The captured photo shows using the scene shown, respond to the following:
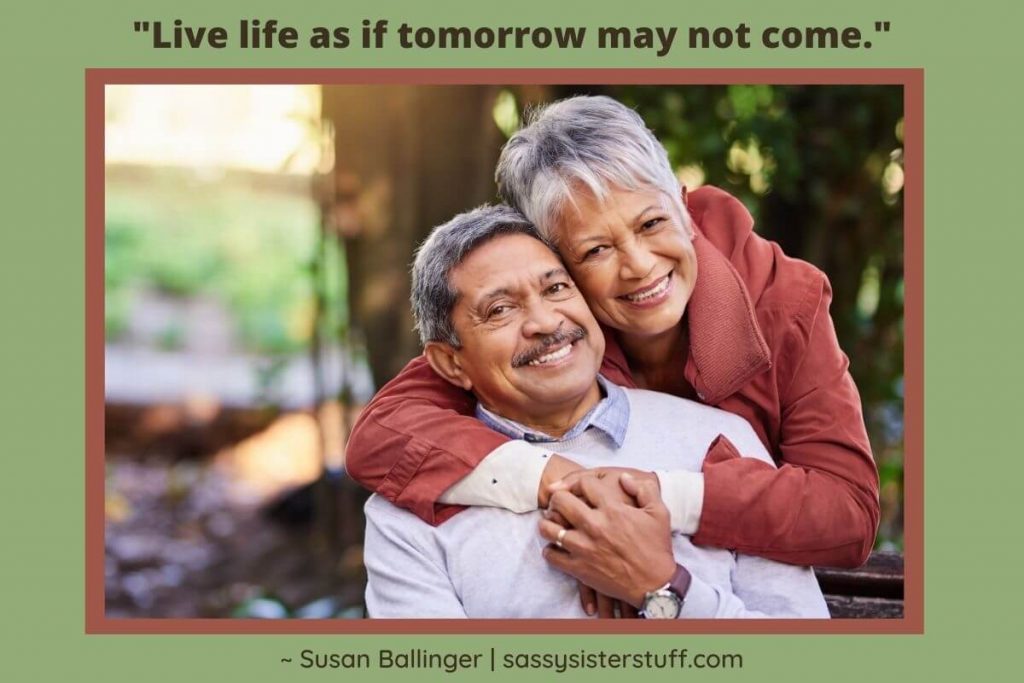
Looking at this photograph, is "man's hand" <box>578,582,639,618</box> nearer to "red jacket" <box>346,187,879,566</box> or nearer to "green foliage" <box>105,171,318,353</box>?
"red jacket" <box>346,187,879,566</box>

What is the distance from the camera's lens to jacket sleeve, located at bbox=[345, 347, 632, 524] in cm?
282

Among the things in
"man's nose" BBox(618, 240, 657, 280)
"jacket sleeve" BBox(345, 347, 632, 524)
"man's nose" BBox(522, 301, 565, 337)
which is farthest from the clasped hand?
"man's nose" BBox(618, 240, 657, 280)

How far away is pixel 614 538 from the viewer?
268 centimetres

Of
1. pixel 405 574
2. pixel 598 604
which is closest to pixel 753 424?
pixel 598 604

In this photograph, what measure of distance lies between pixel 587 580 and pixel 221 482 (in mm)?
5797

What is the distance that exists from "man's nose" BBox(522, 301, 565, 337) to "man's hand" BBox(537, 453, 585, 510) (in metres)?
0.31

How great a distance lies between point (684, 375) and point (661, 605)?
2.14 ft

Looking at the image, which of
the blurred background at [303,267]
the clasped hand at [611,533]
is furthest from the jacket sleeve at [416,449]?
the blurred background at [303,267]

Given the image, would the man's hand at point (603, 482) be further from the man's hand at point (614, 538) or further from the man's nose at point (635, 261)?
the man's nose at point (635, 261)

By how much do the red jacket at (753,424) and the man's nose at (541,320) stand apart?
284 mm

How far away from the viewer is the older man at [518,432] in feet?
9.21

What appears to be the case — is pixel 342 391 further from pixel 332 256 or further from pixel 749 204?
pixel 749 204

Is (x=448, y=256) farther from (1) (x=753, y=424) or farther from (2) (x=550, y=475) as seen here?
(1) (x=753, y=424)
